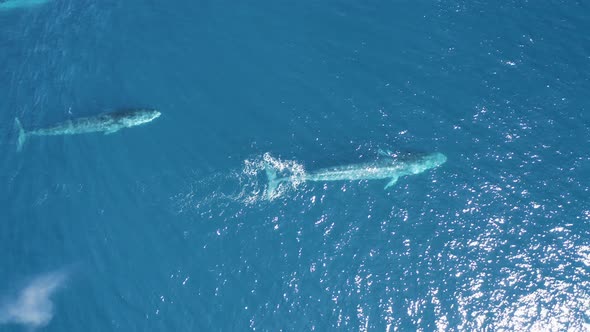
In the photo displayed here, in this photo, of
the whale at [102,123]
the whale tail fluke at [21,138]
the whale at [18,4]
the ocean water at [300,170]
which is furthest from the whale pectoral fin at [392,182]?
the whale at [18,4]

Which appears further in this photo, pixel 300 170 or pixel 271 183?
pixel 300 170

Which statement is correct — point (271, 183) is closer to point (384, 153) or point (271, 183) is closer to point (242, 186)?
point (242, 186)

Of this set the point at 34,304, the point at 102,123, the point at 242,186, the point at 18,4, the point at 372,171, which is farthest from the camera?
the point at 18,4

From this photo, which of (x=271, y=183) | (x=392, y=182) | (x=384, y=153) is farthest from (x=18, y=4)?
(x=392, y=182)

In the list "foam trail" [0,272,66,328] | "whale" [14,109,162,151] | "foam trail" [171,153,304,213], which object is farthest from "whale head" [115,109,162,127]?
"foam trail" [0,272,66,328]

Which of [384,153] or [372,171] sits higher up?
[384,153]

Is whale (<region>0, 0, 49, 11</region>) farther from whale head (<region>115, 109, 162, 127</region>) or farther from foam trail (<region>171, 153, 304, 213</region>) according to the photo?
foam trail (<region>171, 153, 304, 213</region>)

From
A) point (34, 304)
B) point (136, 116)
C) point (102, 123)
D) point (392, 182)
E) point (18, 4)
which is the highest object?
point (18, 4)

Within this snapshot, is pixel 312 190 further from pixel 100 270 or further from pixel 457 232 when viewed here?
pixel 100 270
